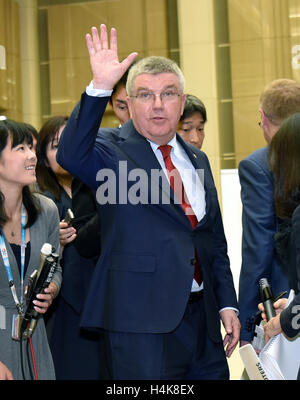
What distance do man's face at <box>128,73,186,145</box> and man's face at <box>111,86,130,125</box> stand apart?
1273 millimetres

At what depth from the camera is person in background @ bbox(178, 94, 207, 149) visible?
15.4 ft

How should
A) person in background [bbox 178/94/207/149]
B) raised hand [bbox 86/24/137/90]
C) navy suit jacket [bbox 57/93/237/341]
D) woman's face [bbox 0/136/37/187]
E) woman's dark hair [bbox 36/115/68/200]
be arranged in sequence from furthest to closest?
person in background [bbox 178/94/207/149], woman's dark hair [bbox 36/115/68/200], woman's face [bbox 0/136/37/187], navy suit jacket [bbox 57/93/237/341], raised hand [bbox 86/24/137/90]

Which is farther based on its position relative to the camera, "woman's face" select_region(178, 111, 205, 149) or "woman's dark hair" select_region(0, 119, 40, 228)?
"woman's face" select_region(178, 111, 205, 149)

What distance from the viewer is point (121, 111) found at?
4.45m

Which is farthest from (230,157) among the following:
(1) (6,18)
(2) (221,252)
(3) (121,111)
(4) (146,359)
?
(4) (146,359)

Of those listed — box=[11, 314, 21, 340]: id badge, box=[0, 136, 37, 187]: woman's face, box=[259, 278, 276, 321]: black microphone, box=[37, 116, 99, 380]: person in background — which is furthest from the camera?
box=[37, 116, 99, 380]: person in background

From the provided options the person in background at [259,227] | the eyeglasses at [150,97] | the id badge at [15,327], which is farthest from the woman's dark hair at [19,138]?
the person in background at [259,227]

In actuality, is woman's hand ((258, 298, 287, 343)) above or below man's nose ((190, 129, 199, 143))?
below

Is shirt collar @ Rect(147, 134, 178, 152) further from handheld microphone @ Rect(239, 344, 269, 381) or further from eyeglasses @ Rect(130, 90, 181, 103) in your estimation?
handheld microphone @ Rect(239, 344, 269, 381)

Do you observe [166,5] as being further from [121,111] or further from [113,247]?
[113,247]

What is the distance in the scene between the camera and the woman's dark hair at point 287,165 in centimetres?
297

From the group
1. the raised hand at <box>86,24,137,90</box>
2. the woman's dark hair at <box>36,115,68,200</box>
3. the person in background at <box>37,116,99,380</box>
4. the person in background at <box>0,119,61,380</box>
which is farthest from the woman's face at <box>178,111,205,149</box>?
the raised hand at <box>86,24,137,90</box>

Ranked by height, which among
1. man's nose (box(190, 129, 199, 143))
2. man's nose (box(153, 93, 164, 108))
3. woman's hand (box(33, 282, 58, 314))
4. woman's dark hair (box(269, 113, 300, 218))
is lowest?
woman's hand (box(33, 282, 58, 314))
